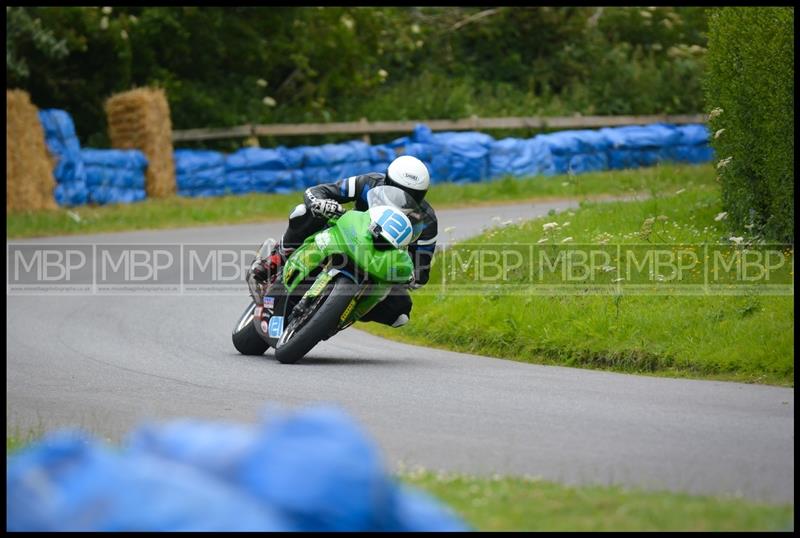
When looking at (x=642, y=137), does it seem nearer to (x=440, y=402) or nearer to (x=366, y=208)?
(x=366, y=208)

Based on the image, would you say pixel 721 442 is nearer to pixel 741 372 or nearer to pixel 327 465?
pixel 741 372

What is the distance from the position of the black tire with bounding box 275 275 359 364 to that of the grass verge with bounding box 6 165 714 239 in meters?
10.4

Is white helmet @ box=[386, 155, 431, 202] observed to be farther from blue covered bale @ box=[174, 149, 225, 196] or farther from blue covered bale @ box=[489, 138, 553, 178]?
blue covered bale @ box=[489, 138, 553, 178]

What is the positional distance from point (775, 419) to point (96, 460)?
5.21 metres

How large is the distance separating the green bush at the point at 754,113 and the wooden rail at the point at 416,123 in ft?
49.4

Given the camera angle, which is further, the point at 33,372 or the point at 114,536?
the point at 33,372

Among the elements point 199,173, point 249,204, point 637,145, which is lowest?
point 249,204

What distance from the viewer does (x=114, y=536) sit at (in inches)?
123

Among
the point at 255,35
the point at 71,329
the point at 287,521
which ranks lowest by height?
the point at 71,329

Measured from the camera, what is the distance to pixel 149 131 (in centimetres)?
2486

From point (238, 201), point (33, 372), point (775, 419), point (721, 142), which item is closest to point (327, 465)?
point (775, 419)

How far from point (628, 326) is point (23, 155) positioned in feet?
47.2

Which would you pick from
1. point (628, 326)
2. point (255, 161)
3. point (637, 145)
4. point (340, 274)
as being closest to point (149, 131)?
point (255, 161)

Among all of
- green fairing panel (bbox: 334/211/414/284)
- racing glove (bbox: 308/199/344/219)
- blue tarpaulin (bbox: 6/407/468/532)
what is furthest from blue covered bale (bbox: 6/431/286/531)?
racing glove (bbox: 308/199/344/219)
